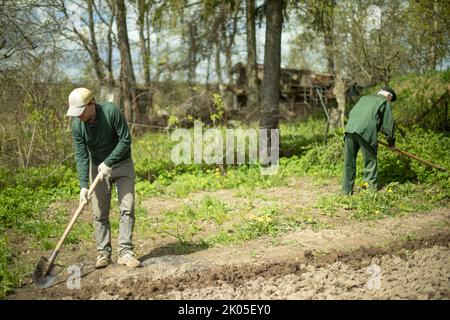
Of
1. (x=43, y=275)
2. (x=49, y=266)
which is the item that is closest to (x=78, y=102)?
(x=49, y=266)

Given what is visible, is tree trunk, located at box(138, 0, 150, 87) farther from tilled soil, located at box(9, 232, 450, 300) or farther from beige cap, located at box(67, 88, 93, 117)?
tilled soil, located at box(9, 232, 450, 300)

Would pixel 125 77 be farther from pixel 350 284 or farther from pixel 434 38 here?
pixel 350 284

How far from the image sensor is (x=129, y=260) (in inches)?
214

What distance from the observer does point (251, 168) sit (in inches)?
422

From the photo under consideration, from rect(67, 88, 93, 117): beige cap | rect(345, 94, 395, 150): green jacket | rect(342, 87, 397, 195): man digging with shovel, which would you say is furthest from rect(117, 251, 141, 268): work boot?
rect(345, 94, 395, 150): green jacket

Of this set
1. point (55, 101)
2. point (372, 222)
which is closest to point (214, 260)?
point (372, 222)

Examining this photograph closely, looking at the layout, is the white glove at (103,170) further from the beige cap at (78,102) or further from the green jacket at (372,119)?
the green jacket at (372,119)

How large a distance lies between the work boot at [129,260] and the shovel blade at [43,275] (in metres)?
0.73

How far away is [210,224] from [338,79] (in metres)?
10.1

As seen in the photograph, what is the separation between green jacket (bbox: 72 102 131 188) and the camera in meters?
5.31

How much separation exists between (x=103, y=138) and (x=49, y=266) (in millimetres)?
→ 1514

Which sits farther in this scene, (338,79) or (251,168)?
(338,79)

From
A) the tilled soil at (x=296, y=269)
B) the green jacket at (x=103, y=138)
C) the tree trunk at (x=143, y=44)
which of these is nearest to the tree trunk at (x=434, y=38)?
the tree trunk at (x=143, y=44)
